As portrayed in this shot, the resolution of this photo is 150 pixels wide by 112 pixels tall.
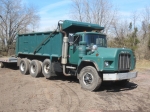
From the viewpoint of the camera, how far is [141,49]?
24.5 meters

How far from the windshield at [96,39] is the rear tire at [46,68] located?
2.83 meters

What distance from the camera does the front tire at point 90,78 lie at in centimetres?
881

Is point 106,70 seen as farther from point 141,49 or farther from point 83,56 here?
point 141,49

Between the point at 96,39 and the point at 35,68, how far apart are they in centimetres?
422

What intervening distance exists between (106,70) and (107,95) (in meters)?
0.96

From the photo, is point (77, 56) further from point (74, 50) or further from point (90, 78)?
point (90, 78)

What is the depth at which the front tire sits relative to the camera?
28.9 ft

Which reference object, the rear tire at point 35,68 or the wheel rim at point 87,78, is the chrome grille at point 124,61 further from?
the rear tire at point 35,68

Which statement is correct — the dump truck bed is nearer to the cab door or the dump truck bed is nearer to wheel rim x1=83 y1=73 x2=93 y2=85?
the cab door

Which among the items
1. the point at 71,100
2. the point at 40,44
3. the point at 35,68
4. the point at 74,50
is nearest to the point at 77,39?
the point at 74,50

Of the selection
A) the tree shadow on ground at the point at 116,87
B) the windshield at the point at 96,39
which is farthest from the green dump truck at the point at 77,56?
the tree shadow on ground at the point at 116,87

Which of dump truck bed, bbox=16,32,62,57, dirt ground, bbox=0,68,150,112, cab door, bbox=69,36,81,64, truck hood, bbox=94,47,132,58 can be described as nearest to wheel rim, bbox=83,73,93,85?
dirt ground, bbox=0,68,150,112

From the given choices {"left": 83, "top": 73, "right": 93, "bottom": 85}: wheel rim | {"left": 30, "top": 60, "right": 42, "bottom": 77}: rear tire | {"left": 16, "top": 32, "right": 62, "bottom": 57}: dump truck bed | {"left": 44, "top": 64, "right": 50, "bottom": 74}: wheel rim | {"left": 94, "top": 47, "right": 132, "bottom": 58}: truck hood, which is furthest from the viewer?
{"left": 30, "top": 60, "right": 42, "bottom": 77}: rear tire

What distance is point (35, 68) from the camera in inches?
496
